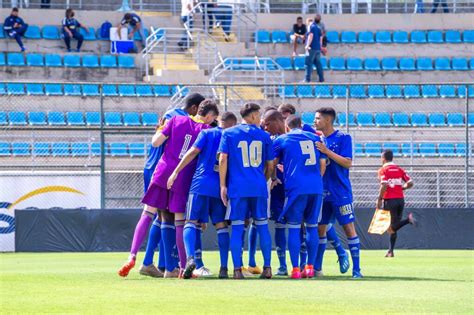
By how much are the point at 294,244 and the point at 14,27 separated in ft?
71.3

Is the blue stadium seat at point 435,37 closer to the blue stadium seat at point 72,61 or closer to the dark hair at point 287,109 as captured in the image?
the blue stadium seat at point 72,61

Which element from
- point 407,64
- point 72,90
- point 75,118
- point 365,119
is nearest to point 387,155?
point 365,119

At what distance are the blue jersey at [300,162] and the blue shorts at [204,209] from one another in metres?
0.81

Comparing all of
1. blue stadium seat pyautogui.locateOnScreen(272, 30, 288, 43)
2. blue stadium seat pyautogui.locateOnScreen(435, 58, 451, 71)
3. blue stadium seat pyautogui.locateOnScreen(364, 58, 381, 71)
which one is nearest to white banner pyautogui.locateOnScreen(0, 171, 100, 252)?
blue stadium seat pyautogui.locateOnScreen(364, 58, 381, 71)

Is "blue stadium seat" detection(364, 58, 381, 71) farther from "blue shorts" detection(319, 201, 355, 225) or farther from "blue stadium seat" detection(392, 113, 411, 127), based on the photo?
"blue shorts" detection(319, 201, 355, 225)

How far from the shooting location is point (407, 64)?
3509 centimetres

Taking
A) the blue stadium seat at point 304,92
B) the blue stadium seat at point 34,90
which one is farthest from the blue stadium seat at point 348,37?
the blue stadium seat at point 34,90

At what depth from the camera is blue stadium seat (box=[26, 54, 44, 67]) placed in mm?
32603

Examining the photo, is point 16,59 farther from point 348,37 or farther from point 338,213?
point 338,213

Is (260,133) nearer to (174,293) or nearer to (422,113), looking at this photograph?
(174,293)

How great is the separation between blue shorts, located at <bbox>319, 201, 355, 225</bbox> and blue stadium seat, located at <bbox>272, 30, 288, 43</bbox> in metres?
21.9

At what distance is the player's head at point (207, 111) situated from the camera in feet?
43.9

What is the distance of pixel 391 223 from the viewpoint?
67.3 feet

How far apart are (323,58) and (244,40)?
2.54 meters
